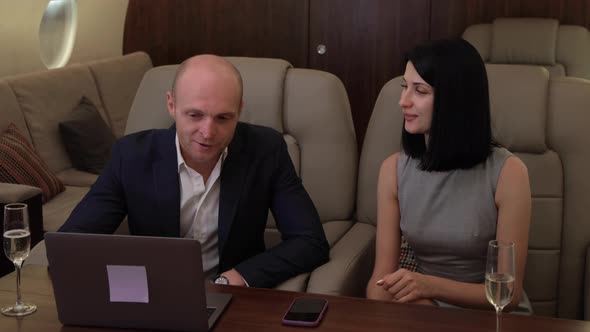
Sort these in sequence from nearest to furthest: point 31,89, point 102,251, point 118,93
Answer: point 102,251
point 31,89
point 118,93

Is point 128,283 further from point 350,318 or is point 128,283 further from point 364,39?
point 364,39

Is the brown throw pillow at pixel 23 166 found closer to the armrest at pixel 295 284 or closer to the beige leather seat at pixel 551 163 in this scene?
the armrest at pixel 295 284

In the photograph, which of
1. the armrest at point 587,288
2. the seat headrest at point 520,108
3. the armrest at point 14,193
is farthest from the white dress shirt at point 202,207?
the armrest at point 587,288

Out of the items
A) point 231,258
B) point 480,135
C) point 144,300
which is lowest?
point 231,258

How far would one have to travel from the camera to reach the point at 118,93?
15.2 feet

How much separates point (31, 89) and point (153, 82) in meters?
1.34

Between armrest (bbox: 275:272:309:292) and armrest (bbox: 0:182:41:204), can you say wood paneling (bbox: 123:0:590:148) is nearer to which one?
armrest (bbox: 0:182:41:204)

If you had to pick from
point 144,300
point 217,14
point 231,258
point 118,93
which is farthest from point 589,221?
point 217,14

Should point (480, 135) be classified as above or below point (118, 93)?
above

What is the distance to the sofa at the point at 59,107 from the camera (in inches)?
145

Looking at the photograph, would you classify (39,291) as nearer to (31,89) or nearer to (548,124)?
(548,124)

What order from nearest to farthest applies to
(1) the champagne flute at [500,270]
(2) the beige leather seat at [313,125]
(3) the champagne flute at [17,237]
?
1. (1) the champagne flute at [500,270]
2. (3) the champagne flute at [17,237]
3. (2) the beige leather seat at [313,125]

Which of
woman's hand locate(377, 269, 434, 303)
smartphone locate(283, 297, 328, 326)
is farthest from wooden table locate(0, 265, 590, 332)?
woman's hand locate(377, 269, 434, 303)

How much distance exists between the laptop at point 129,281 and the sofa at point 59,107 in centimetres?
155
